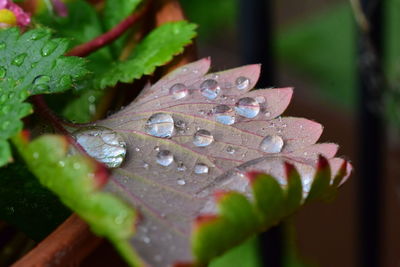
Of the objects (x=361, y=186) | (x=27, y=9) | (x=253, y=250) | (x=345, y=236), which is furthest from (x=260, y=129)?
(x=345, y=236)

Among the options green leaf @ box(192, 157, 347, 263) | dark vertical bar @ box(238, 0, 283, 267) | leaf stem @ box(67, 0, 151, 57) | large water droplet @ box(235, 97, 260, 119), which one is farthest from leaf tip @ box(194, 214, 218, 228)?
dark vertical bar @ box(238, 0, 283, 267)

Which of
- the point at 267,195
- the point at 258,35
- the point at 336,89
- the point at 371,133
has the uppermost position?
the point at 267,195

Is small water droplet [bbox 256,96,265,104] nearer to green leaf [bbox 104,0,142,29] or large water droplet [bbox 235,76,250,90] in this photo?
large water droplet [bbox 235,76,250,90]

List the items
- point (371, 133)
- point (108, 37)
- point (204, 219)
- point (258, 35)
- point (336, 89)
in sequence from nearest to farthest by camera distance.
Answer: point (204, 219), point (108, 37), point (258, 35), point (371, 133), point (336, 89)

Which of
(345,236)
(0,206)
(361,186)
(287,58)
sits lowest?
(345,236)

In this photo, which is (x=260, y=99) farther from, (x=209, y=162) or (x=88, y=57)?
(x=88, y=57)

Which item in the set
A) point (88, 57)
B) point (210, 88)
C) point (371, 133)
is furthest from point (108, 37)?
point (371, 133)

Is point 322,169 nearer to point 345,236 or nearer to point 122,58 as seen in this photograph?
point 122,58

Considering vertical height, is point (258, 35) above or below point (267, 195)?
below
